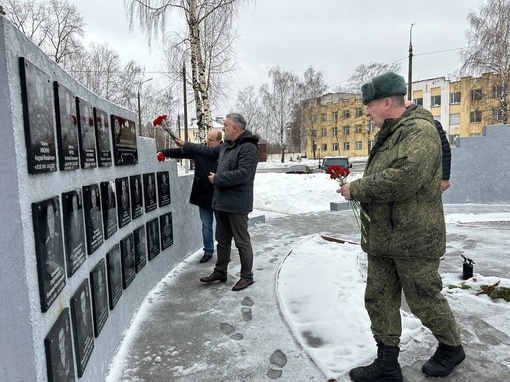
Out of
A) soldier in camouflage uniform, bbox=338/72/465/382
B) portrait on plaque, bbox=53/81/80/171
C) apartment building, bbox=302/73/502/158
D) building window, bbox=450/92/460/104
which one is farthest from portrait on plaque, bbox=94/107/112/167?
building window, bbox=450/92/460/104

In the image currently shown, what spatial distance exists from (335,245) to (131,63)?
108 ft

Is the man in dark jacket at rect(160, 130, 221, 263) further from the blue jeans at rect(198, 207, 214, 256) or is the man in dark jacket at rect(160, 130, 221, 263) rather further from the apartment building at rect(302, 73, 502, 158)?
the apartment building at rect(302, 73, 502, 158)

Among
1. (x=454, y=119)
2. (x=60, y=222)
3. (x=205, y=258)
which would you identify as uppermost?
(x=454, y=119)

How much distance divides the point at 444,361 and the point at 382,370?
15.8 inches

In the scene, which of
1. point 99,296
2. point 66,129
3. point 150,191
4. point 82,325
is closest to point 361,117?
point 150,191

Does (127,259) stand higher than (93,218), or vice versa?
(93,218)

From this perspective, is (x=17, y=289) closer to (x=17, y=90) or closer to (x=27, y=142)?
(x=27, y=142)

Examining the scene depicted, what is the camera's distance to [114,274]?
9.50 feet

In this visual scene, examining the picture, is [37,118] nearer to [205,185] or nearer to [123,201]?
[123,201]

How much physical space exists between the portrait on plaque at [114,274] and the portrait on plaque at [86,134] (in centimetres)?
73

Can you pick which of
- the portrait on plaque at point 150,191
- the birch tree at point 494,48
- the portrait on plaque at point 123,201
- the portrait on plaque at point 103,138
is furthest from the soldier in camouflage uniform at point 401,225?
the birch tree at point 494,48

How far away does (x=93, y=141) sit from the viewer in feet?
8.45

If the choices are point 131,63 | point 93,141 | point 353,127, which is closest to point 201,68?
point 93,141

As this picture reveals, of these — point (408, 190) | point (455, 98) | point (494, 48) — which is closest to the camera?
point (408, 190)
